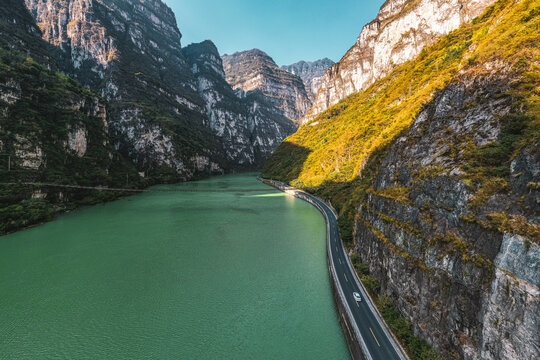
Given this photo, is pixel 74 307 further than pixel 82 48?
No

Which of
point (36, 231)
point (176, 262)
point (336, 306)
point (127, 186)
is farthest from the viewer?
point (127, 186)

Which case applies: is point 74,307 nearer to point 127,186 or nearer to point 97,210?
point 97,210

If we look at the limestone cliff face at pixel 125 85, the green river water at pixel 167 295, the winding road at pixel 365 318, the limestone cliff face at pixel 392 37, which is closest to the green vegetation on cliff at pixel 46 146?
the green river water at pixel 167 295

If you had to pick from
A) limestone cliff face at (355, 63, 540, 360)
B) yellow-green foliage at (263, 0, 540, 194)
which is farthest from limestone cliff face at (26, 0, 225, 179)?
limestone cliff face at (355, 63, 540, 360)

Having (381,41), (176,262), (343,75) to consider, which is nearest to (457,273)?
(176,262)

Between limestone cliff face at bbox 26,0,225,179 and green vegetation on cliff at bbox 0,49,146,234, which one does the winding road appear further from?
limestone cliff face at bbox 26,0,225,179

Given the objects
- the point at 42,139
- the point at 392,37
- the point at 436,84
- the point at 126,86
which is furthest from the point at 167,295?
the point at 126,86

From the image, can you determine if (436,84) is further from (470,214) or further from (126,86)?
(126,86)
